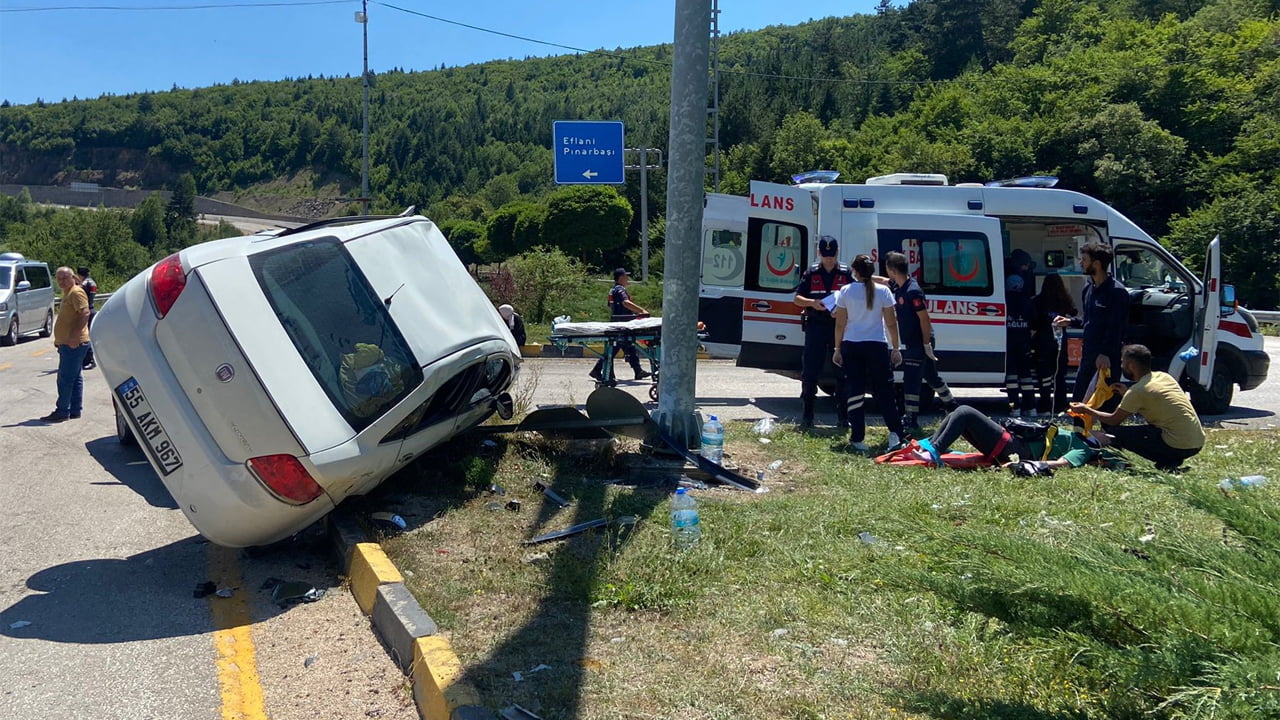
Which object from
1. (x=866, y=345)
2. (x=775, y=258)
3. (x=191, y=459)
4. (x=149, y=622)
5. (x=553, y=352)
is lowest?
(x=553, y=352)

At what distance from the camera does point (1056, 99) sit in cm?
6003

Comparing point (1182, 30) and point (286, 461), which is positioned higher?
point (1182, 30)

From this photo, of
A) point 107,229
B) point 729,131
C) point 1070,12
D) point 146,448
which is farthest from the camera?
point 1070,12

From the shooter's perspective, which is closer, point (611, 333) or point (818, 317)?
point (818, 317)

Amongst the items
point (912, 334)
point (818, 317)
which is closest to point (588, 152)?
point (818, 317)

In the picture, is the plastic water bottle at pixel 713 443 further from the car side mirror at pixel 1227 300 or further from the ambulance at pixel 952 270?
the car side mirror at pixel 1227 300

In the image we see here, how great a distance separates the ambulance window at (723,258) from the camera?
11.3 metres

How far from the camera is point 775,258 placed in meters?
11.3

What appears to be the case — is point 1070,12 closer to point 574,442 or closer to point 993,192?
point 993,192

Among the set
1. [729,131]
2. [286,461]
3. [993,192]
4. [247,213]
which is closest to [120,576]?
[286,461]

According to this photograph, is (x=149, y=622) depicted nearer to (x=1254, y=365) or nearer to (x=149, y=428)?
(x=149, y=428)

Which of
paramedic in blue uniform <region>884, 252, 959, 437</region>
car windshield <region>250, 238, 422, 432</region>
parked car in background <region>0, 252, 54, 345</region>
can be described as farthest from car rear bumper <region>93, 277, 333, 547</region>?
parked car in background <region>0, 252, 54, 345</region>

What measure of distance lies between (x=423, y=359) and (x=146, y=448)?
161 cm

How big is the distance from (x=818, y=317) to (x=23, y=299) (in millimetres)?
18466
